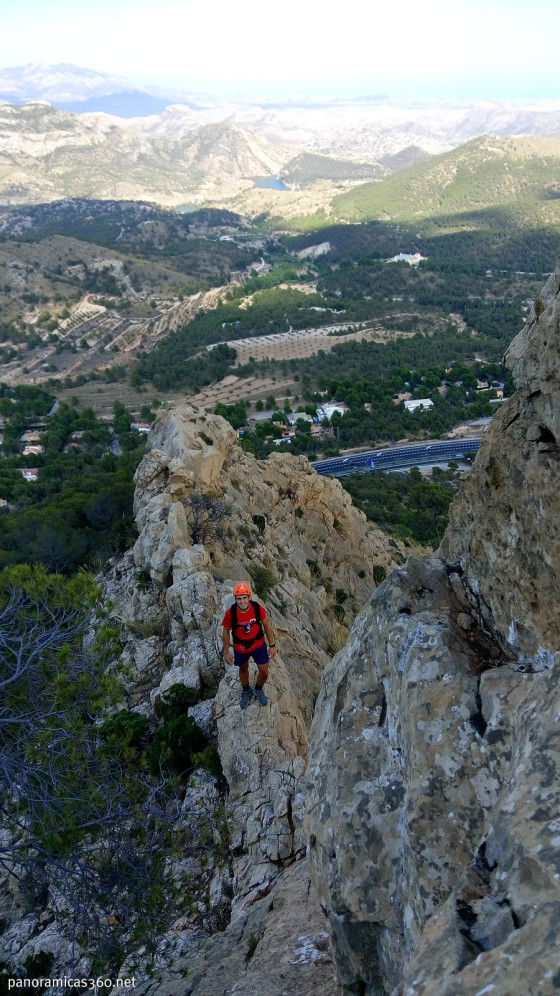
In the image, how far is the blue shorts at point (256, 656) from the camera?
28.8ft

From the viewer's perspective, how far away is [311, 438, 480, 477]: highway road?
58156 mm

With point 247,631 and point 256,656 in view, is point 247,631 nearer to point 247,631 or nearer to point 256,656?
point 247,631

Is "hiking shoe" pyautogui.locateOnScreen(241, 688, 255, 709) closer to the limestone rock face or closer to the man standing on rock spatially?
the man standing on rock

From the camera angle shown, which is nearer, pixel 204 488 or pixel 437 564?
pixel 437 564

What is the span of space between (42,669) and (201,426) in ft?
55.7

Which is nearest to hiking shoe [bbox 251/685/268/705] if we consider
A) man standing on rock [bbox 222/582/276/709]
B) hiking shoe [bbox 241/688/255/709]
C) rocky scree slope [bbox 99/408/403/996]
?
hiking shoe [bbox 241/688/255/709]

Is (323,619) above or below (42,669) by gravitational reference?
below

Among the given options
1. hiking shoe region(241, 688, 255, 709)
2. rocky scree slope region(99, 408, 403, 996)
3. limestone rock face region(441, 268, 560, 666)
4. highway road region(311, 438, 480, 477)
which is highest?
limestone rock face region(441, 268, 560, 666)

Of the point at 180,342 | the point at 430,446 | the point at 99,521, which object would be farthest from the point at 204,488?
the point at 180,342

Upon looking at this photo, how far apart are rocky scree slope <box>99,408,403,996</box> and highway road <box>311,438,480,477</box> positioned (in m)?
33.1

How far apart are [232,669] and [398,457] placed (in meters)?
53.3

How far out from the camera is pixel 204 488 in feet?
61.5

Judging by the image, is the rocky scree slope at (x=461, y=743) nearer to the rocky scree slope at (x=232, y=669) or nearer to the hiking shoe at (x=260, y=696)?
the rocky scree slope at (x=232, y=669)

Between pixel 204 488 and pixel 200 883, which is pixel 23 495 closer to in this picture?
pixel 204 488
